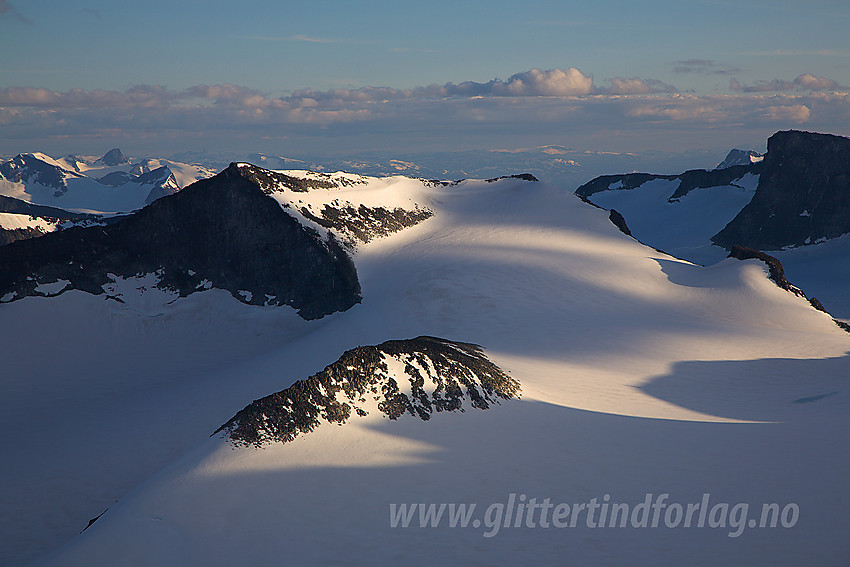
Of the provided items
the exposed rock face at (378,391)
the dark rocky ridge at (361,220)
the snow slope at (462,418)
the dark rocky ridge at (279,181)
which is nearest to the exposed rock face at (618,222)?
the snow slope at (462,418)

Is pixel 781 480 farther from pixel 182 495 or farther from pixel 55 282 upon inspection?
pixel 55 282

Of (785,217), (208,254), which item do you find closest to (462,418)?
(208,254)

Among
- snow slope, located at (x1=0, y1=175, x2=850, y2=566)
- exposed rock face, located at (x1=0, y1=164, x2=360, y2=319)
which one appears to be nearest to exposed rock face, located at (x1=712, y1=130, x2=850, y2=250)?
snow slope, located at (x1=0, y1=175, x2=850, y2=566)

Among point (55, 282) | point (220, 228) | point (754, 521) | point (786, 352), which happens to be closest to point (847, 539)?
point (754, 521)

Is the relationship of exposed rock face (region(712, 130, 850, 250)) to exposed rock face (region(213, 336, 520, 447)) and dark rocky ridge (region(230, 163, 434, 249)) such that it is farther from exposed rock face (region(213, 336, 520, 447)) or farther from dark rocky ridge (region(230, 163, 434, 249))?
exposed rock face (region(213, 336, 520, 447))

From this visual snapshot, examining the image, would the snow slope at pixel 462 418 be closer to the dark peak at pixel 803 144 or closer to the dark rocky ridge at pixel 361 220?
the dark rocky ridge at pixel 361 220

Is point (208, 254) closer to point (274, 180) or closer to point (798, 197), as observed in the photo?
point (274, 180)
